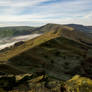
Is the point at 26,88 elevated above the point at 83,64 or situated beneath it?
elevated above

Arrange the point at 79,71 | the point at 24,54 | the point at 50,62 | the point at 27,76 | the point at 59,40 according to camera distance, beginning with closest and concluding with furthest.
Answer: the point at 27,76, the point at 79,71, the point at 50,62, the point at 24,54, the point at 59,40

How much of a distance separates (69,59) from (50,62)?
54.4ft

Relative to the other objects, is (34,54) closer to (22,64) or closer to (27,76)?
(22,64)

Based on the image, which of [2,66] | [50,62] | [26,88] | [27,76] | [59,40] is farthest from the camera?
[59,40]

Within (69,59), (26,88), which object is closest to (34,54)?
(69,59)

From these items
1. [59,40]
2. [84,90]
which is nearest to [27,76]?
[84,90]

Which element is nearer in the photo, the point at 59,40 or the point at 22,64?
the point at 22,64

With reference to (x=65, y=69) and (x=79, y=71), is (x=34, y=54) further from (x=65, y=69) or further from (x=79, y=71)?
(x=79, y=71)

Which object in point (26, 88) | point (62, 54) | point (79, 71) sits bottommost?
point (79, 71)

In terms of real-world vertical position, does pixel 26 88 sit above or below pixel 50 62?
above

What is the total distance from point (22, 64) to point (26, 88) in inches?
2607

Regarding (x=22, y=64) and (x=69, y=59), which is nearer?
(x=22, y=64)

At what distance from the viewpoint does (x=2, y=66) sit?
75.8 metres

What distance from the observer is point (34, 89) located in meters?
34.8
